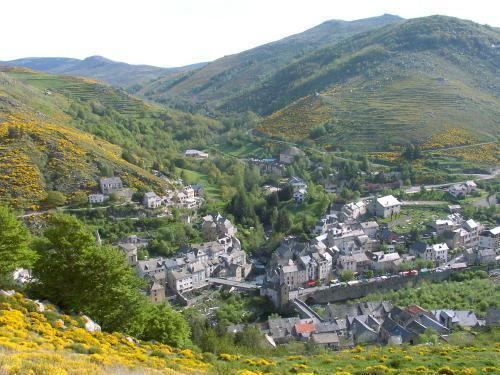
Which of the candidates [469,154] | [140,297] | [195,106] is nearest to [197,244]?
[140,297]

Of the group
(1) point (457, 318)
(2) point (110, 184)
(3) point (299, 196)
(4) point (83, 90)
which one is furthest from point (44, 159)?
(4) point (83, 90)

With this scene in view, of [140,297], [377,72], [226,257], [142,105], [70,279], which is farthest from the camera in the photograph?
[377,72]

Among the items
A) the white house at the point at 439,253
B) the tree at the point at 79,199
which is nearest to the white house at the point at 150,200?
the tree at the point at 79,199

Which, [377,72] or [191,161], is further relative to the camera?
[377,72]

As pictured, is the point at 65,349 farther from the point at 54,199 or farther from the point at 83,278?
the point at 54,199

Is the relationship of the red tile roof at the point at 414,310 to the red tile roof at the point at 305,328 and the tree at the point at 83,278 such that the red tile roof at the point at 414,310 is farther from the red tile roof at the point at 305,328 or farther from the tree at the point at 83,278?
the tree at the point at 83,278

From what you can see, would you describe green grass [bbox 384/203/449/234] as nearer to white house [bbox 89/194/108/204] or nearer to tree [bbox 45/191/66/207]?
white house [bbox 89/194/108/204]

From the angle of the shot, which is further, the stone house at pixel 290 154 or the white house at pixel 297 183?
the stone house at pixel 290 154

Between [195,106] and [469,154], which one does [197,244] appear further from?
[195,106]
